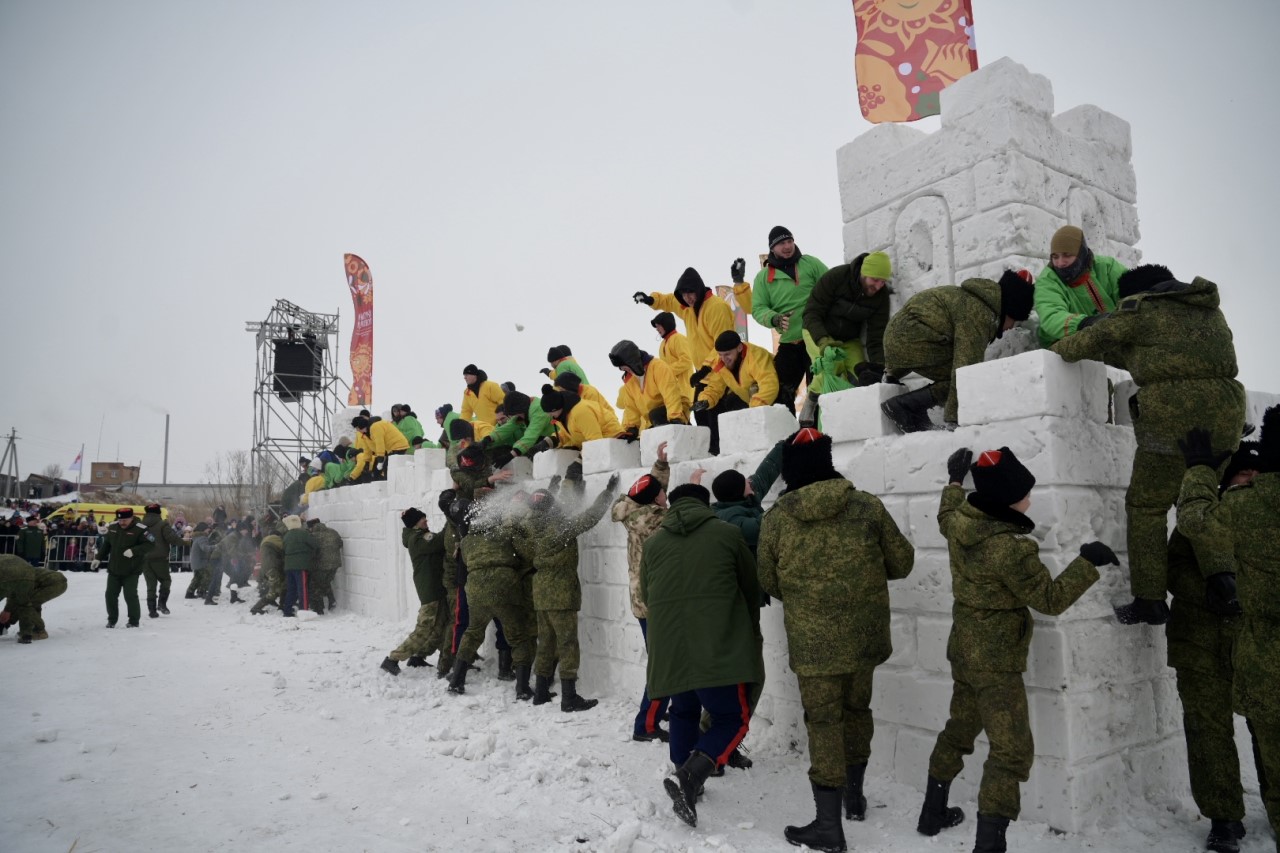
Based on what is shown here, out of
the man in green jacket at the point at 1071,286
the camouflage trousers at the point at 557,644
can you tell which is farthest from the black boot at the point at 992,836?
the camouflage trousers at the point at 557,644

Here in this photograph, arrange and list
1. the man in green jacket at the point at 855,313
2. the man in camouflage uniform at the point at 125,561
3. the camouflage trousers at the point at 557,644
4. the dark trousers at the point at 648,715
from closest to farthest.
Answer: the man in green jacket at the point at 855,313 → the dark trousers at the point at 648,715 → the camouflage trousers at the point at 557,644 → the man in camouflage uniform at the point at 125,561

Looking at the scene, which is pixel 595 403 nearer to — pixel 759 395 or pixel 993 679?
pixel 759 395

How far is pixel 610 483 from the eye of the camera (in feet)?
23.2

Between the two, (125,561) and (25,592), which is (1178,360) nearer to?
(25,592)

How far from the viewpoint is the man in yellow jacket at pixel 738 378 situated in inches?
254

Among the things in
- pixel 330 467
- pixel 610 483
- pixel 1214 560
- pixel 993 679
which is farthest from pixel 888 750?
pixel 330 467

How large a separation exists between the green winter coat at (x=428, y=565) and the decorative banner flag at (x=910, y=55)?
6021 millimetres

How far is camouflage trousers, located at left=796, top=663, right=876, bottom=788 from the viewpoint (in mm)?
3907

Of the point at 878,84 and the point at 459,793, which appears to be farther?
the point at 878,84

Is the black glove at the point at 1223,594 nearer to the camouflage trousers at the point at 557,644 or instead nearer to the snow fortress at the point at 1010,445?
the snow fortress at the point at 1010,445

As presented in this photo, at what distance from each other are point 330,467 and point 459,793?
A: 39.7 ft

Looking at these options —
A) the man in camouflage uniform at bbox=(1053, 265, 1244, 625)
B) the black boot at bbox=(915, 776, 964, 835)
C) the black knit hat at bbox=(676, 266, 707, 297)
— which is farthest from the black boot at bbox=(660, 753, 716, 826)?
the black knit hat at bbox=(676, 266, 707, 297)

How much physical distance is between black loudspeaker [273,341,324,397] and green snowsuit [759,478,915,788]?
21341 mm

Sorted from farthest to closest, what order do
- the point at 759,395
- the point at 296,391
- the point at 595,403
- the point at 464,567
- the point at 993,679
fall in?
the point at 296,391
the point at 595,403
the point at 464,567
the point at 759,395
the point at 993,679
